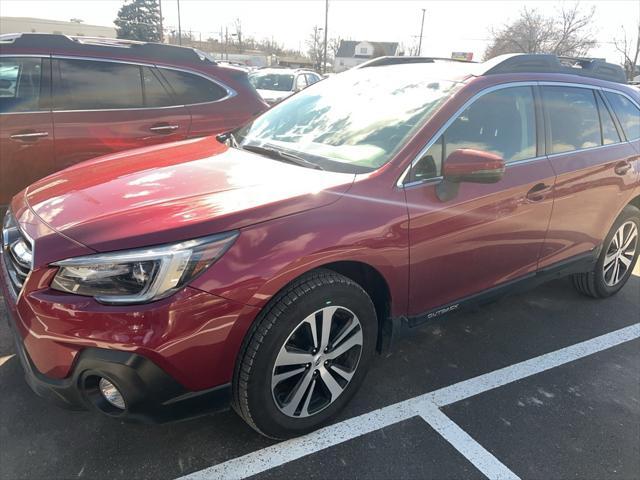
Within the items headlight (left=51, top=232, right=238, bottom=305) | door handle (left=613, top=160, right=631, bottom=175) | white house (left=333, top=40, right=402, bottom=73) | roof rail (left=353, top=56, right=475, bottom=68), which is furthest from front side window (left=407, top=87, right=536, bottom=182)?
white house (left=333, top=40, right=402, bottom=73)

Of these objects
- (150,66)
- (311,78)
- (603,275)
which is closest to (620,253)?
(603,275)

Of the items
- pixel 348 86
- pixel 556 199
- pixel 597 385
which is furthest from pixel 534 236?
pixel 348 86

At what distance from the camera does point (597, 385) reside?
297 cm

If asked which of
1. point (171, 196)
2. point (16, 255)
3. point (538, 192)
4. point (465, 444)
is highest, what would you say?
point (171, 196)

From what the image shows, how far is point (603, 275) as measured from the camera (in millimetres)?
3996

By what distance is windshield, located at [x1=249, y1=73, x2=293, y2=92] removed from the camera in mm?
13363

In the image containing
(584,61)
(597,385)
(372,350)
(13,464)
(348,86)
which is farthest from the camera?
(584,61)

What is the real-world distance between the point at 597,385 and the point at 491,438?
3.16 feet

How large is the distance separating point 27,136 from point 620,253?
16.3 feet

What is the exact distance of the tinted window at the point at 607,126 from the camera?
3621mm

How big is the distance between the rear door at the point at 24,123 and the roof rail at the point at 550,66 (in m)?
3.48

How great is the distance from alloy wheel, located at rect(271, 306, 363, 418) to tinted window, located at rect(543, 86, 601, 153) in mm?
1900

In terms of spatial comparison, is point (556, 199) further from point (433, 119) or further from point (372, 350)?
point (372, 350)

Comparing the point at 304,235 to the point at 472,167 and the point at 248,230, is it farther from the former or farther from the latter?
the point at 472,167
